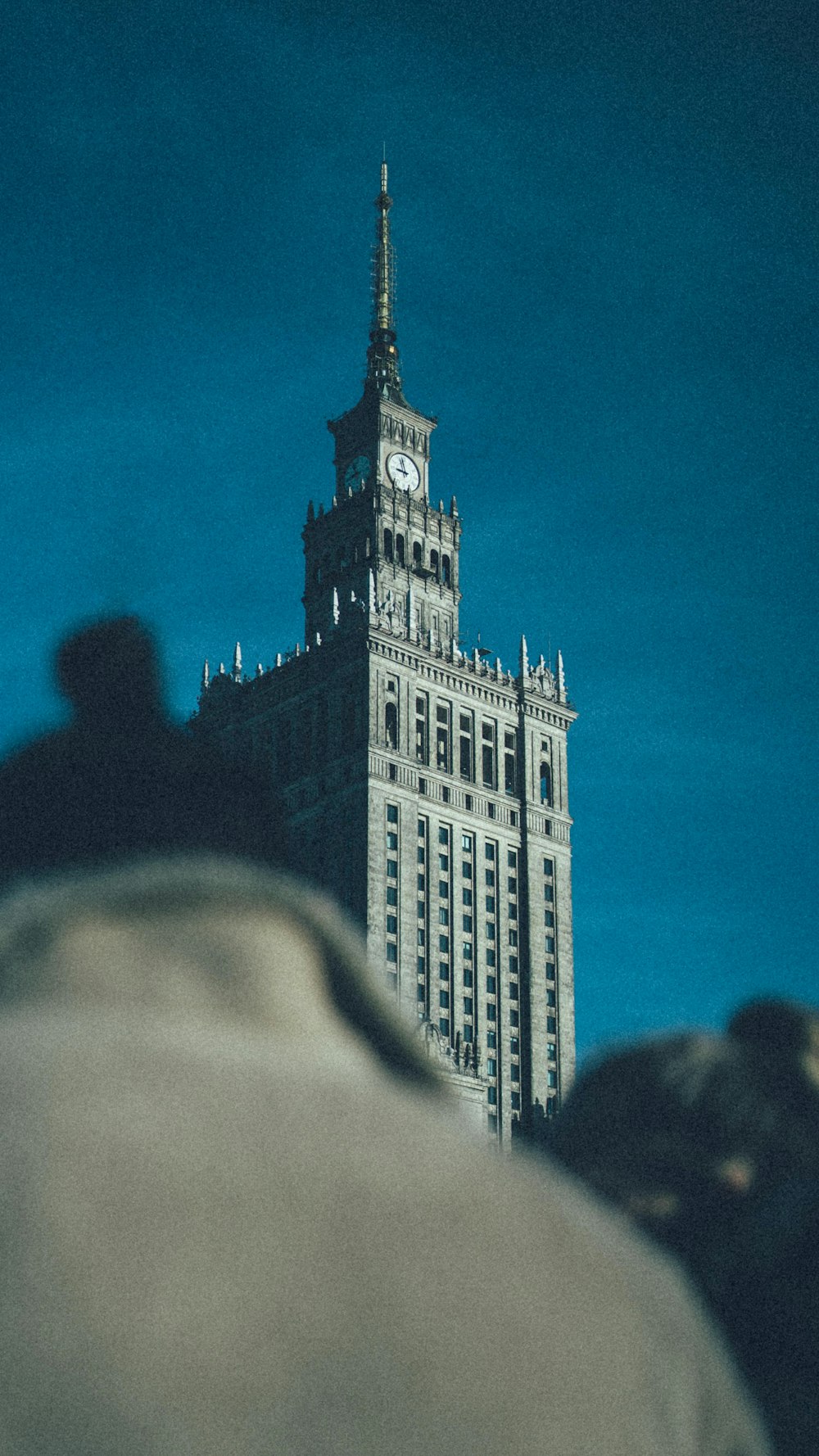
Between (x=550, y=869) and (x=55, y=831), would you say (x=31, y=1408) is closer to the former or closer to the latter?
(x=55, y=831)

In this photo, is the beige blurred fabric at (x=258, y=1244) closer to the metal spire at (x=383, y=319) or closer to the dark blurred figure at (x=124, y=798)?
the dark blurred figure at (x=124, y=798)

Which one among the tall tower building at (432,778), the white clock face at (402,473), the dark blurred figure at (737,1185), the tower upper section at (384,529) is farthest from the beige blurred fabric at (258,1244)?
the white clock face at (402,473)

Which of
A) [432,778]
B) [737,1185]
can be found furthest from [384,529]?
[737,1185]

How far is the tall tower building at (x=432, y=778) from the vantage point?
76.3 meters

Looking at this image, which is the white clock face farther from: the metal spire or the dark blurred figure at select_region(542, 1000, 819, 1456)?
the dark blurred figure at select_region(542, 1000, 819, 1456)

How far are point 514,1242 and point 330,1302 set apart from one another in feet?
0.74

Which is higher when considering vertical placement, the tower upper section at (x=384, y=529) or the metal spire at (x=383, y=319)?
the metal spire at (x=383, y=319)

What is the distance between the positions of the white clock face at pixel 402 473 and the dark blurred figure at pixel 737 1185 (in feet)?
293

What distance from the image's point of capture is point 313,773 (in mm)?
79750

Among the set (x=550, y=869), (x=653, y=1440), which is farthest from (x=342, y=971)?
(x=550, y=869)

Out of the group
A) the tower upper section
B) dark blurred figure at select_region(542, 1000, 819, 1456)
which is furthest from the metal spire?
dark blurred figure at select_region(542, 1000, 819, 1456)

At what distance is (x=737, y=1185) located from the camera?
237 centimetres

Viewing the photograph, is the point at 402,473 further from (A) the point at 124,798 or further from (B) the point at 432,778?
(A) the point at 124,798

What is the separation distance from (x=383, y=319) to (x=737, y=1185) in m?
99.5
